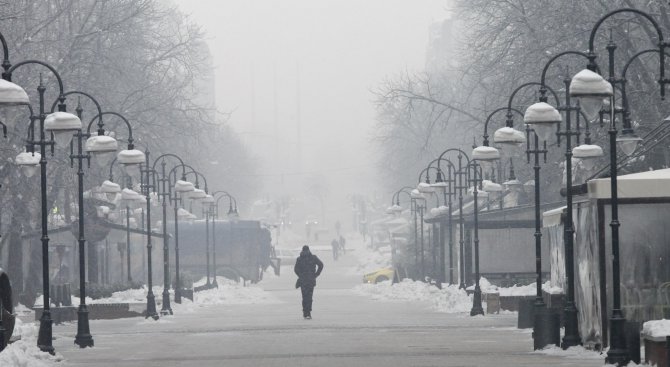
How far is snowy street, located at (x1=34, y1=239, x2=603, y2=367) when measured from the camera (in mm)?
22172

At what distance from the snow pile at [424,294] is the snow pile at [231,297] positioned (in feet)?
12.9

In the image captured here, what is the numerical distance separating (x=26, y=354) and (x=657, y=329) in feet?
27.6

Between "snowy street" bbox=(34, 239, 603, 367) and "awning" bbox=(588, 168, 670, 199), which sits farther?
"snowy street" bbox=(34, 239, 603, 367)

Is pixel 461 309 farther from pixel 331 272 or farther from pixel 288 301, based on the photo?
pixel 331 272

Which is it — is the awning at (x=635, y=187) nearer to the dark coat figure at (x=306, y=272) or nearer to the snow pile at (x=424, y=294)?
the dark coat figure at (x=306, y=272)

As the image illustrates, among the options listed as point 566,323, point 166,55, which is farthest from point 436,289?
point 566,323

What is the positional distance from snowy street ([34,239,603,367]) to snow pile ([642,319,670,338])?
1.99 meters

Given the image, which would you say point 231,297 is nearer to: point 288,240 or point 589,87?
point 589,87

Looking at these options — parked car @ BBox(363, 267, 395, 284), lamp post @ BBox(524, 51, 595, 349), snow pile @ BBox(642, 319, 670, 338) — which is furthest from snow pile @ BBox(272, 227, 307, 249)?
snow pile @ BBox(642, 319, 670, 338)

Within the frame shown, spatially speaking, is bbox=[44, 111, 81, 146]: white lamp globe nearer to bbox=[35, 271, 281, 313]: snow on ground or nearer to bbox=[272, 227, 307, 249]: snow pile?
bbox=[35, 271, 281, 313]: snow on ground

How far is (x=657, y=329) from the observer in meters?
18.6

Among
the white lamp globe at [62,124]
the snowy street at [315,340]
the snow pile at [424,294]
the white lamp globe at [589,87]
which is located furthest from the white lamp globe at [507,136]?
the snow pile at [424,294]

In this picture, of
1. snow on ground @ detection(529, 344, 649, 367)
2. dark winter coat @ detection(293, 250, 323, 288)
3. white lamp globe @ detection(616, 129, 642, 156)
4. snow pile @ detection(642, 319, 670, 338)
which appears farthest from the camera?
dark winter coat @ detection(293, 250, 323, 288)

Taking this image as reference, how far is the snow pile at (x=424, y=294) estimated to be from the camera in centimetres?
4300
